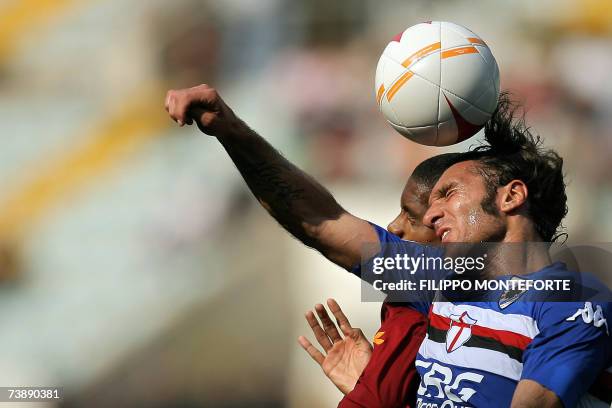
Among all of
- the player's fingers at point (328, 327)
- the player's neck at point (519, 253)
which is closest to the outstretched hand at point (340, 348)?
the player's fingers at point (328, 327)

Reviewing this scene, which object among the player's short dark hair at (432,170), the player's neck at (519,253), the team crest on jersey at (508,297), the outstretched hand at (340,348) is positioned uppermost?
the player's short dark hair at (432,170)

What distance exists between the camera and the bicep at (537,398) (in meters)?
2.86

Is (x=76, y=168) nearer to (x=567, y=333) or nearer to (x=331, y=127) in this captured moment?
(x=331, y=127)

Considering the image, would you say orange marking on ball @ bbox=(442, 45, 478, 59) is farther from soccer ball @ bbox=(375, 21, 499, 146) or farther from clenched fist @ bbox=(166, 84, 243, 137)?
clenched fist @ bbox=(166, 84, 243, 137)

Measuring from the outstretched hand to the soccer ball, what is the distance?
836mm

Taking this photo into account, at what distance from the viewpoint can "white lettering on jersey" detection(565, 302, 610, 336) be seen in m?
2.96

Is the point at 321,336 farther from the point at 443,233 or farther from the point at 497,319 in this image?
the point at 497,319

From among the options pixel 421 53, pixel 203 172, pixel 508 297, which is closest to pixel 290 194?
pixel 421 53

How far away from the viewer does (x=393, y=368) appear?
11.6 feet

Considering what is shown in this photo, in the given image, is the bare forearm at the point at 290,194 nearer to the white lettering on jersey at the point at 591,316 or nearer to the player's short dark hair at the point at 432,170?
the player's short dark hair at the point at 432,170

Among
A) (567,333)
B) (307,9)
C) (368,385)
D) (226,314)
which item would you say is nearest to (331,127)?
(307,9)

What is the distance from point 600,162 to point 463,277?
14.2 ft

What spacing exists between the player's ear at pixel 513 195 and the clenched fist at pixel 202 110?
1.06 m

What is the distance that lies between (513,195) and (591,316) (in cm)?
63
